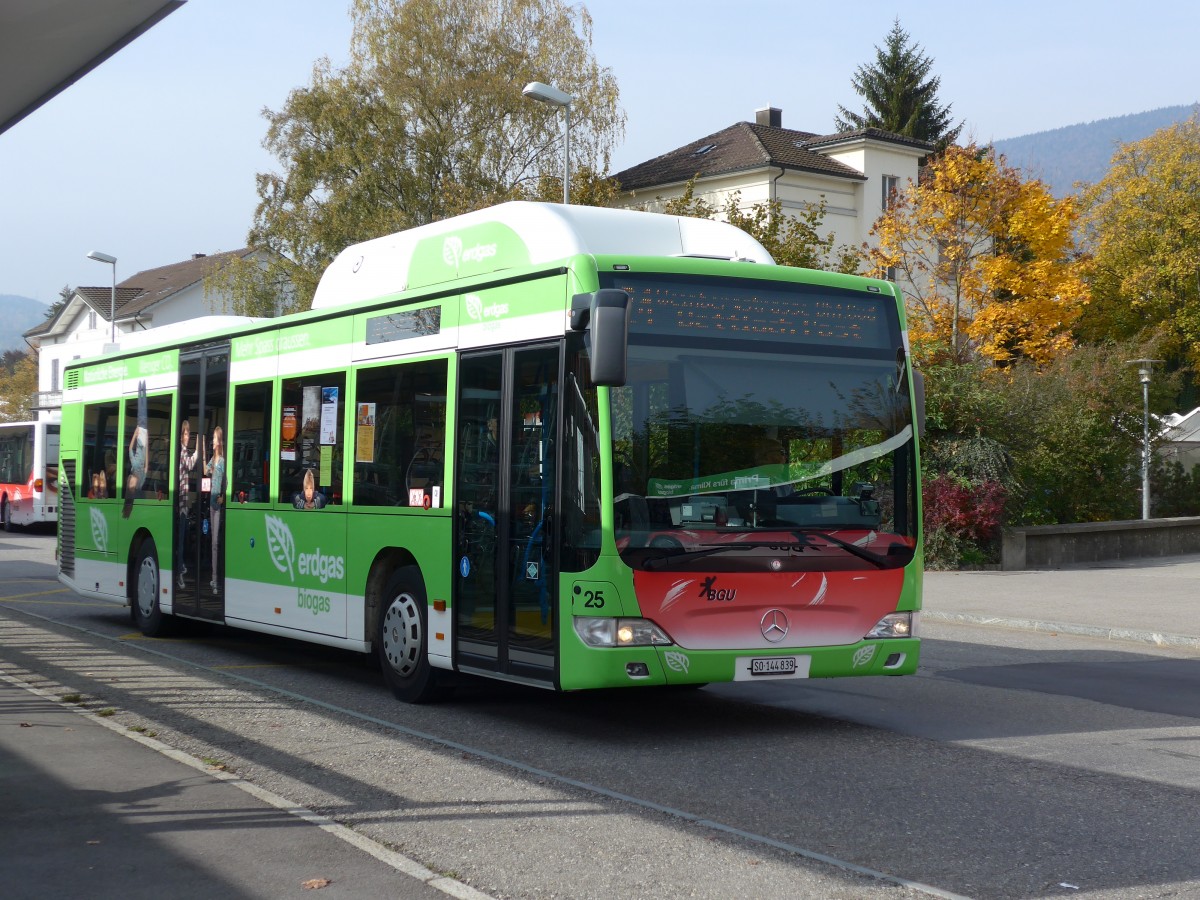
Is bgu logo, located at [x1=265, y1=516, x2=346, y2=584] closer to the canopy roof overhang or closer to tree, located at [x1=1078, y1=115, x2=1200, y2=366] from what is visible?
the canopy roof overhang

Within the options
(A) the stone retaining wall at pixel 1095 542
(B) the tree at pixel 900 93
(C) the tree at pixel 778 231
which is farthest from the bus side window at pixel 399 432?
(B) the tree at pixel 900 93

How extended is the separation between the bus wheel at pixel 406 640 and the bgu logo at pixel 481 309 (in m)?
1.96

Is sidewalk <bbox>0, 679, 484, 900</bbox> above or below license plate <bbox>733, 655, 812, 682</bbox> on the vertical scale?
below

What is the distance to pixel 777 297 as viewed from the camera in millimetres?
9414

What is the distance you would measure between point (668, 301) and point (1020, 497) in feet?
65.0

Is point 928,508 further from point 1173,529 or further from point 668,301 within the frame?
point 668,301

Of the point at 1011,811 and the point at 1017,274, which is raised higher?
the point at 1017,274

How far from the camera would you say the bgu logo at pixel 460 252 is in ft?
34.6

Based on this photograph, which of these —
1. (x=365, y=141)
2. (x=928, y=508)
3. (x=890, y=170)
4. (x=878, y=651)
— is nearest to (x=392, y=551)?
(x=878, y=651)

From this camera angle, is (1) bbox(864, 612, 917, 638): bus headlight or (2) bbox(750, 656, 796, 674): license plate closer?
(2) bbox(750, 656, 796, 674): license plate

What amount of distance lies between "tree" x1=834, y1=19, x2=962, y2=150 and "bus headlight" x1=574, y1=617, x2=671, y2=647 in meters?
62.7

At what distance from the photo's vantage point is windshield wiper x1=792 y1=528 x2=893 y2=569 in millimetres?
9180

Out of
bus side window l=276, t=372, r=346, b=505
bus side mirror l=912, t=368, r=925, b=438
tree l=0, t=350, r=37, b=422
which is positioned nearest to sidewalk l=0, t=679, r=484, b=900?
bus side window l=276, t=372, r=346, b=505

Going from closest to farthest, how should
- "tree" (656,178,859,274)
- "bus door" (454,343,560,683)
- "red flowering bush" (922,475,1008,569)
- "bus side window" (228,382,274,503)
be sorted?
"bus door" (454,343,560,683), "bus side window" (228,382,274,503), "red flowering bush" (922,475,1008,569), "tree" (656,178,859,274)
